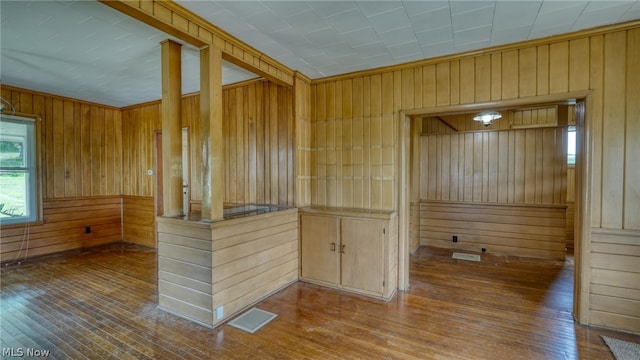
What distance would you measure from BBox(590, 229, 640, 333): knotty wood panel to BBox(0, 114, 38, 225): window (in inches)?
299

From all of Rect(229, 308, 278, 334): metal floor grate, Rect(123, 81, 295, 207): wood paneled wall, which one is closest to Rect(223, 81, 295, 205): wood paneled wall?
Rect(123, 81, 295, 207): wood paneled wall

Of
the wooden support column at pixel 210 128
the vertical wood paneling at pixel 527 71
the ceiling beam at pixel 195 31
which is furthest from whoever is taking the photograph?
the vertical wood paneling at pixel 527 71

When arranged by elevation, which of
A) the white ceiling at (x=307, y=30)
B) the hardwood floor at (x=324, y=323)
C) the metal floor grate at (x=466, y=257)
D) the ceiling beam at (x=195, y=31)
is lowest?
the hardwood floor at (x=324, y=323)

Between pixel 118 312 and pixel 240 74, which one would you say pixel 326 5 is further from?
pixel 118 312

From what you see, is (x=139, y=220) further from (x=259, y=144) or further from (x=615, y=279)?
(x=615, y=279)

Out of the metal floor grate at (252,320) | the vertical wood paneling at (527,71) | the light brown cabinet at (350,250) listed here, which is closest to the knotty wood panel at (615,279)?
the vertical wood paneling at (527,71)

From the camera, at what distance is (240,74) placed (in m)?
3.96

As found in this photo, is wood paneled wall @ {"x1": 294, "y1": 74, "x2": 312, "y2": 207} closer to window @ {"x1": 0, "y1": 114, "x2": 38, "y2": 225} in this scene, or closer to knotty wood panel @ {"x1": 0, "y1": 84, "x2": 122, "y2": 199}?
knotty wood panel @ {"x1": 0, "y1": 84, "x2": 122, "y2": 199}

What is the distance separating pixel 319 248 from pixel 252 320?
1199 millimetres

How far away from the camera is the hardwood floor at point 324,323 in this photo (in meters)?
2.34

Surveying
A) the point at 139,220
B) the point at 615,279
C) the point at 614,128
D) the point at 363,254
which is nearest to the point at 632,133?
the point at 614,128

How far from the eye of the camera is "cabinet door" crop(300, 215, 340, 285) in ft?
11.8

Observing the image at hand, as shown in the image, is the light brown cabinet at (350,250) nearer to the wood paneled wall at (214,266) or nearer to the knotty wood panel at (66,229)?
the wood paneled wall at (214,266)

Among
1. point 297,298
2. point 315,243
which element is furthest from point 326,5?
point 297,298
